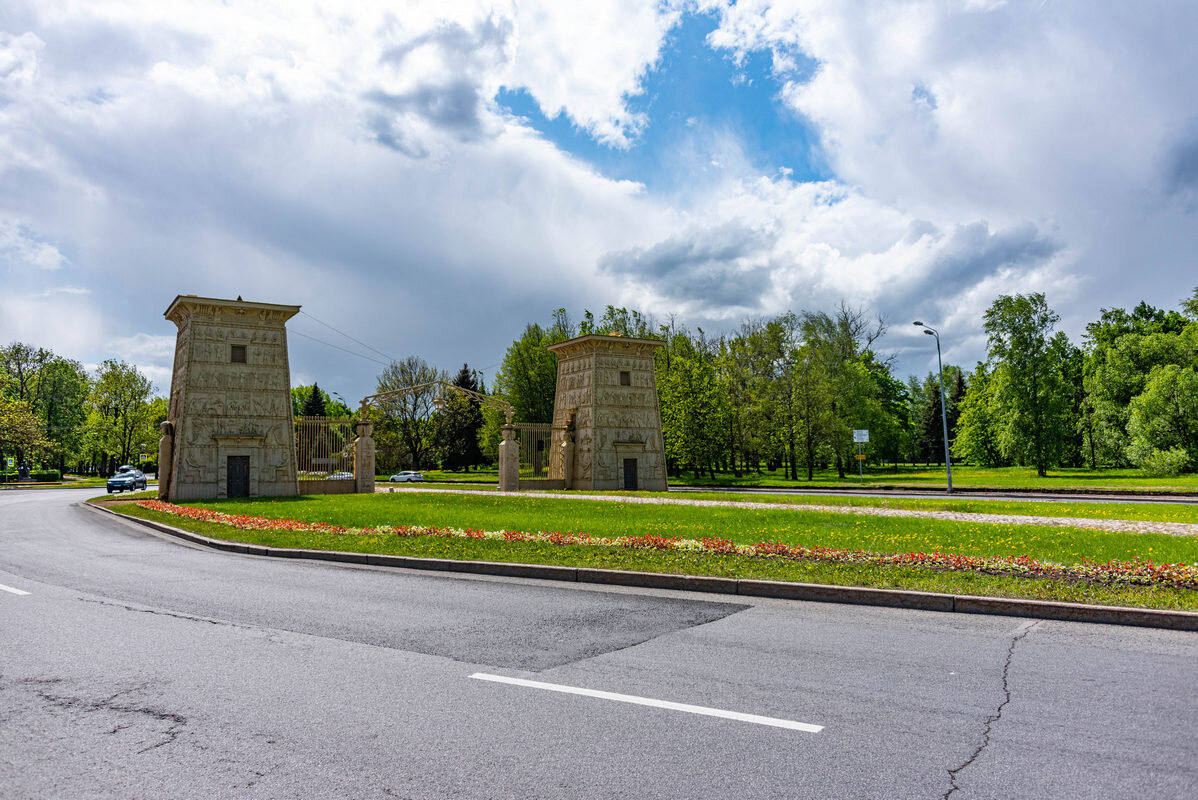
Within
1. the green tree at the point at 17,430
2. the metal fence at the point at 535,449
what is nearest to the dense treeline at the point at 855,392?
the metal fence at the point at 535,449

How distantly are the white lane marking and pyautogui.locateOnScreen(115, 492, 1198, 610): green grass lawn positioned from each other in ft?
16.7

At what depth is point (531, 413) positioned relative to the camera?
6372 centimetres

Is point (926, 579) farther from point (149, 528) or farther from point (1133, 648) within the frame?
point (149, 528)

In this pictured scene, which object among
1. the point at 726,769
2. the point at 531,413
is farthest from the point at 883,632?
the point at 531,413

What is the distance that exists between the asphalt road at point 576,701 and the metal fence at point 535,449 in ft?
97.1

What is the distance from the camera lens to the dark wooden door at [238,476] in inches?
1214

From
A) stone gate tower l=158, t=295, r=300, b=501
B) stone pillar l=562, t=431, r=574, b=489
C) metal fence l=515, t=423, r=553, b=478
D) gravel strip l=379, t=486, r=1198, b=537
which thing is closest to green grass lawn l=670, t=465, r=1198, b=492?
metal fence l=515, t=423, r=553, b=478

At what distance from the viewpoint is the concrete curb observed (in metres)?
8.02

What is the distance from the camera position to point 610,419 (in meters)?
37.2

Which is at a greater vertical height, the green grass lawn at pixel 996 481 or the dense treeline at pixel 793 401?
the dense treeline at pixel 793 401

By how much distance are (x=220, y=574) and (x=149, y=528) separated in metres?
11.1

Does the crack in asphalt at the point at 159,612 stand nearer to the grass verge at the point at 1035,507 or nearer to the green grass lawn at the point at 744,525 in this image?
the green grass lawn at the point at 744,525

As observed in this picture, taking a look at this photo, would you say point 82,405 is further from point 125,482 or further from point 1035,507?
point 1035,507

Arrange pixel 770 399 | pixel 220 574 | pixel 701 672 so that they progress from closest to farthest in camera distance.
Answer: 1. pixel 701 672
2. pixel 220 574
3. pixel 770 399
